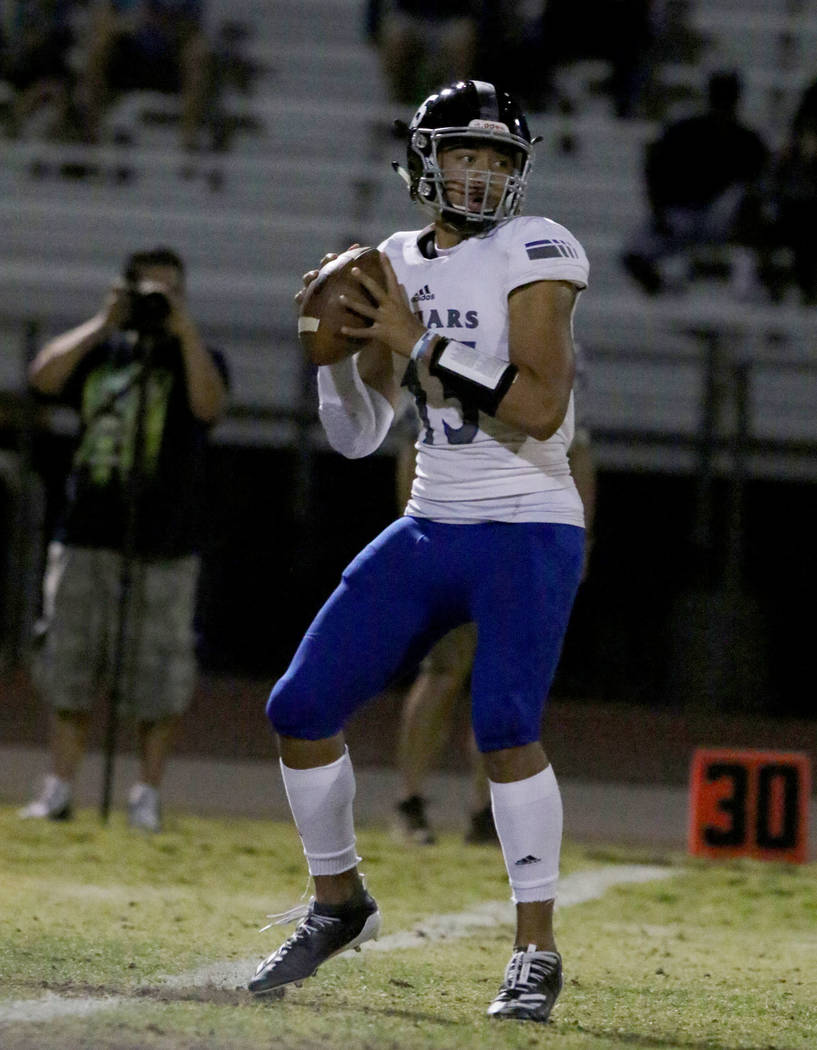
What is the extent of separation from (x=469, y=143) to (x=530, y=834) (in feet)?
4.76

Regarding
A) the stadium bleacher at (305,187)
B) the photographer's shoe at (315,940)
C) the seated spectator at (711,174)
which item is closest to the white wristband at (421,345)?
the photographer's shoe at (315,940)

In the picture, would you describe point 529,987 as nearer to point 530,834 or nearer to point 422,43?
point 530,834

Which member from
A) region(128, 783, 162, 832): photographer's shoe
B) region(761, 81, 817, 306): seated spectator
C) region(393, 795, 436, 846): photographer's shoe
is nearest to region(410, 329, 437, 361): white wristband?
region(393, 795, 436, 846): photographer's shoe

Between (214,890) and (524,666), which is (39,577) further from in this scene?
(524,666)

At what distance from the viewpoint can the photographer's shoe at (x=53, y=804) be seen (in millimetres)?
6691

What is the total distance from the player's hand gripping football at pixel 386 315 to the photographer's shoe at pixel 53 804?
3.32 meters

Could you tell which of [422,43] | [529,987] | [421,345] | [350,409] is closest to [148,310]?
[350,409]

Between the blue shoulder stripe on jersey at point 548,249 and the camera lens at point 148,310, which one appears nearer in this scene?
the blue shoulder stripe on jersey at point 548,249

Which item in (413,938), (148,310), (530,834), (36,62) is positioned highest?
(36,62)

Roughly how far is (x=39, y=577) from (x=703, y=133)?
5424 mm

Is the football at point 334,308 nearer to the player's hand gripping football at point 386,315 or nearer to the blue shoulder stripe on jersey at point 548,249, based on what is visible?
the player's hand gripping football at point 386,315

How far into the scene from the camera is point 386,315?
3.81 meters

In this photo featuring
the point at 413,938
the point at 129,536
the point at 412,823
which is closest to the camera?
the point at 413,938

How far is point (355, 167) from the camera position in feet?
48.0
